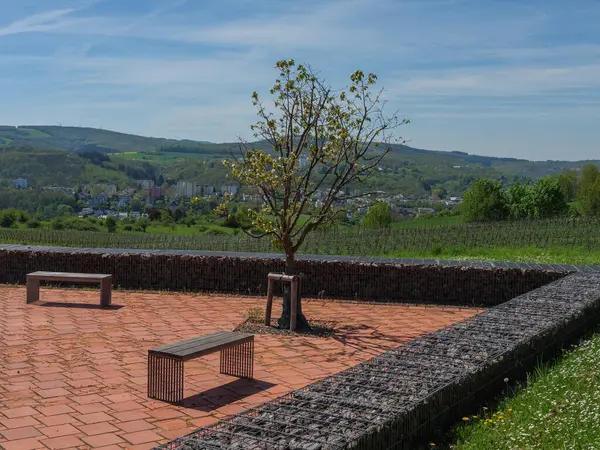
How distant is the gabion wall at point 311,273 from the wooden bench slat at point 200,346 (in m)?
5.08

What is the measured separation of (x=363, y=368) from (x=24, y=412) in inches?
112

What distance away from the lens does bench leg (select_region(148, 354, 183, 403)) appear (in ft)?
20.4

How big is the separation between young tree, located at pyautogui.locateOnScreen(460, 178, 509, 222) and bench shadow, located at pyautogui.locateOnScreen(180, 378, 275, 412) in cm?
4521

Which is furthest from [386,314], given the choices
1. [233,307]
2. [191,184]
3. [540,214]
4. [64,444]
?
[191,184]

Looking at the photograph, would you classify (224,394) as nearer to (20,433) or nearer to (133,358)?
(133,358)

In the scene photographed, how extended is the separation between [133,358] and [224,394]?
1677mm

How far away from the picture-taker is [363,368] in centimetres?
503

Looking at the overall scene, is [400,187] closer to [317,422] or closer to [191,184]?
[191,184]

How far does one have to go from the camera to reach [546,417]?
15.9ft

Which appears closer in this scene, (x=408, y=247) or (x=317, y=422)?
(x=317, y=422)

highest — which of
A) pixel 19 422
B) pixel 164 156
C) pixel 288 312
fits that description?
pixel 164 156

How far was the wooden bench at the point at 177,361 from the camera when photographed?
622 cm

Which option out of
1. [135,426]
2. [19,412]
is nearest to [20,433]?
[19,412]

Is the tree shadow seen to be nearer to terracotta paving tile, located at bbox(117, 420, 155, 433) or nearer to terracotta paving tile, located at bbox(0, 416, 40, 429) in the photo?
terracotta paving tile, located at bbox(117, 420, 155, 433)
